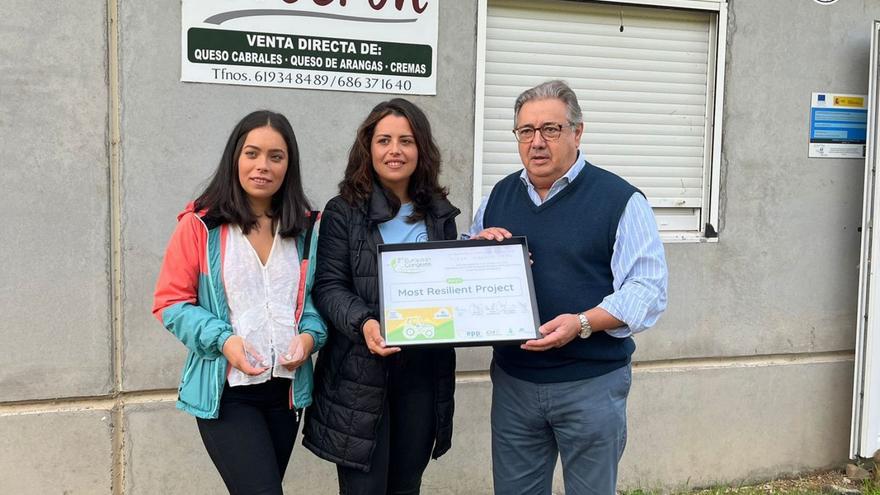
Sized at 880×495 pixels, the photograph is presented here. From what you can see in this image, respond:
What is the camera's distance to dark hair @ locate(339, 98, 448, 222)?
8.82ft

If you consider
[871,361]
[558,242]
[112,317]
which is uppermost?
[558,242]

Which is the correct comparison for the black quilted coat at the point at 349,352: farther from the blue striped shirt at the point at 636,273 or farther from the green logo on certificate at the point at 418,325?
the blue striped shirt at the point at 636,273

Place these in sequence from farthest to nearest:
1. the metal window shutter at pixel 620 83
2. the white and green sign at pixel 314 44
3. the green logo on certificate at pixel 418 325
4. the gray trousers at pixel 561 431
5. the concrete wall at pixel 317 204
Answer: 1. the metal window shutter at pixel 620 83
2. the white and green sign at pixel 314 44
3. the concrete wall at pixel 317 204
4. the gray trousers at pixel 561 431
5. the green logo on certificate at pixel 418 325

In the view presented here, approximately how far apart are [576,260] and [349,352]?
85 centimetres

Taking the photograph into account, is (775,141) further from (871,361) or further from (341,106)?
(341,106)

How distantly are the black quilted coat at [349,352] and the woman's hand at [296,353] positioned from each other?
0.39ft

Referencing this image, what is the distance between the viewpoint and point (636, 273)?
2559mm

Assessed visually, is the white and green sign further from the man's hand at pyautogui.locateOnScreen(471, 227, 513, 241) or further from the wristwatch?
the wristwatch

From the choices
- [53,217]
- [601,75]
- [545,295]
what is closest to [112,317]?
[53,217]

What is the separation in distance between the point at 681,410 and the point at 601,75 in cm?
204

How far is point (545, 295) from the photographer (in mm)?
2654

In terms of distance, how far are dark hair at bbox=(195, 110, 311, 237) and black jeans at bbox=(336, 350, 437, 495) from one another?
2.05 feet

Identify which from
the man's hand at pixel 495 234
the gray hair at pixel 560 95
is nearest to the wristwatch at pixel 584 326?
the man's hand at pixel 495 234

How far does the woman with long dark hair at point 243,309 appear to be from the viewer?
251cm
